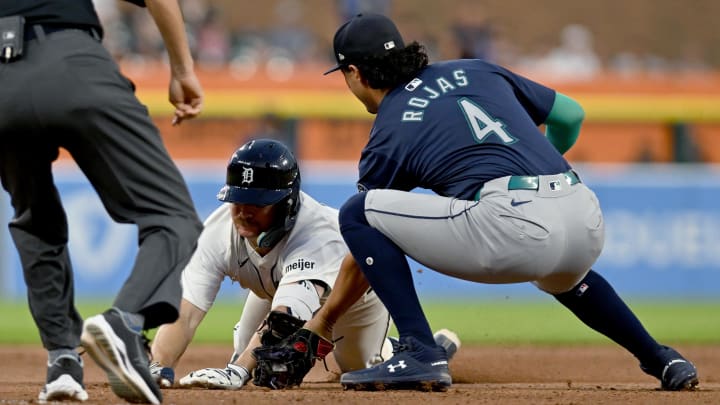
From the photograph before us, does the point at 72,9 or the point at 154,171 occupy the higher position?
the point at 72,9

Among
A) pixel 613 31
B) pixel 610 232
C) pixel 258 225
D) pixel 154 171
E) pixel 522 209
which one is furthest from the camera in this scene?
pixel 613 31

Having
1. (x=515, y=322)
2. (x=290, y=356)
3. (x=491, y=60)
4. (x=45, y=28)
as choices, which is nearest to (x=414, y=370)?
(x=290, y=356)

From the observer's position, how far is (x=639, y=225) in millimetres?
14859

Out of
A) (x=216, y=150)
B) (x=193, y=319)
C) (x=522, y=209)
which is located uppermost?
(x=522, y=209)

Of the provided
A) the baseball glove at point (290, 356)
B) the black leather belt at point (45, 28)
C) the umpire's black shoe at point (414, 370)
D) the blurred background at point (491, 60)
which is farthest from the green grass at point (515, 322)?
the black leather belt at point (45, 28)

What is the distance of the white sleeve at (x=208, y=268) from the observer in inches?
227

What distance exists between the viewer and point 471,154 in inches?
193

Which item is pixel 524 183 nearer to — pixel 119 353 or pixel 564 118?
pixel 564 118

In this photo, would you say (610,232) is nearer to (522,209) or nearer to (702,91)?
(702,91)

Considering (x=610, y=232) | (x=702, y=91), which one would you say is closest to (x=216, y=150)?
(x=610, y=232)

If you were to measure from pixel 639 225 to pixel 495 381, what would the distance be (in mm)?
8656

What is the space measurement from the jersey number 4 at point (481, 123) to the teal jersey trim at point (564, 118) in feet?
1.76

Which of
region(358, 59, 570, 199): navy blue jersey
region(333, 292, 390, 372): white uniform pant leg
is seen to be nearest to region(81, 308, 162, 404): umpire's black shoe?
region(358, 59, 570, 199): navy blue jersey

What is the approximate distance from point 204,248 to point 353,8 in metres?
11.5
